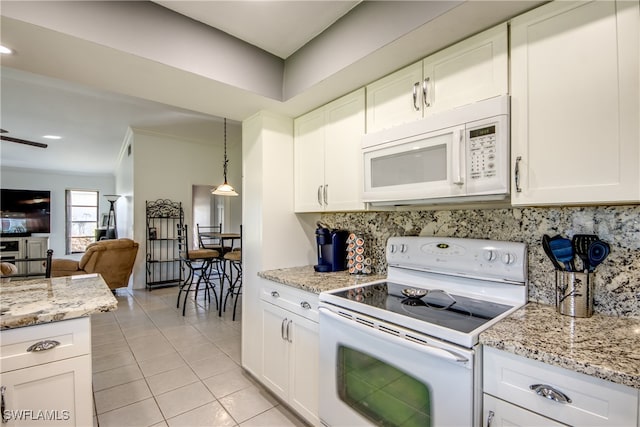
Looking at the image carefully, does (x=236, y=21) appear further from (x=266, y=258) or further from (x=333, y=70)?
(x=266, y=258)

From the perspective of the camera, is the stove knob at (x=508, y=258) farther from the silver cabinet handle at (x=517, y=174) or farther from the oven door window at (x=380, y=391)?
the oven door window at (x=380, y=391)

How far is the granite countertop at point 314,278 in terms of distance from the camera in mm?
1774

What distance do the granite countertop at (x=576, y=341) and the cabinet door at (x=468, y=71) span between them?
945 millimetres

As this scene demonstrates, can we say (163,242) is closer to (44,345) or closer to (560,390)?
(44,345)

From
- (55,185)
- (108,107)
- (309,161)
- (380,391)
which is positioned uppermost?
(108,107)

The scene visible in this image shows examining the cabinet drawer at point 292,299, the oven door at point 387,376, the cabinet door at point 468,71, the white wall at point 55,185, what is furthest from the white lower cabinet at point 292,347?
the white wall at point 55,185

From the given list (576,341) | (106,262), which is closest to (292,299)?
(576,341)

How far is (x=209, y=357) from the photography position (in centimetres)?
279

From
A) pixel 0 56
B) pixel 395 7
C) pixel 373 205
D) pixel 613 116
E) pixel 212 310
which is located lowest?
pixel 212 310

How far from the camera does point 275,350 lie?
80.3 inches

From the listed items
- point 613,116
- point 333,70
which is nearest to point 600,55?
point 613,116

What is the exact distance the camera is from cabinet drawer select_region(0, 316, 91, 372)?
118 cm

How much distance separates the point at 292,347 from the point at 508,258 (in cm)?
132

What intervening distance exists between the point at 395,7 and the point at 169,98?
151 centimetres
